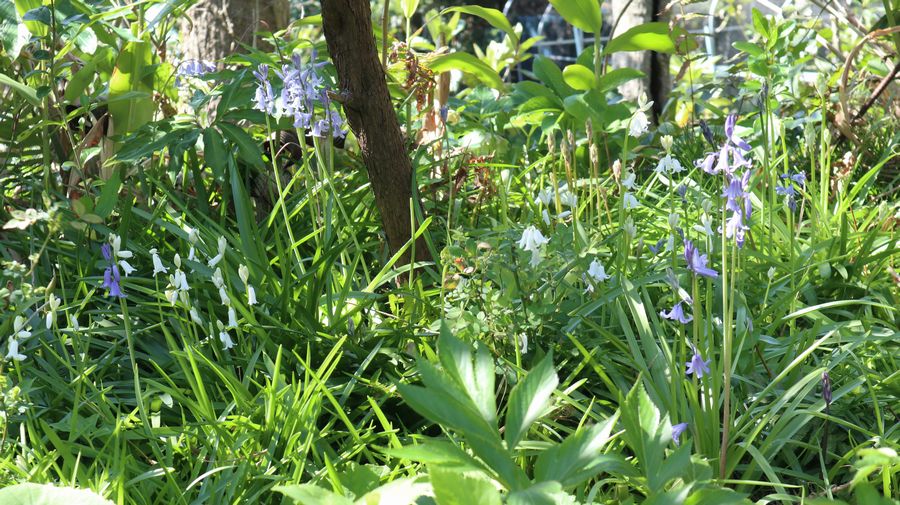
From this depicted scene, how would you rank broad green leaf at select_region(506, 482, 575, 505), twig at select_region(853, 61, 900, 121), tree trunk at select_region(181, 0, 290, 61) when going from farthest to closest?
tree trunk at select_region(181, 0, 290, 61) → twig at select_region(853, 61, 900, 121) → broad green leaf at select_region(506, 482, 575, 505)

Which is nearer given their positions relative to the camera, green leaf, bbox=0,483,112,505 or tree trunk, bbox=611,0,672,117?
green leaf, bbox=0,483,112,505

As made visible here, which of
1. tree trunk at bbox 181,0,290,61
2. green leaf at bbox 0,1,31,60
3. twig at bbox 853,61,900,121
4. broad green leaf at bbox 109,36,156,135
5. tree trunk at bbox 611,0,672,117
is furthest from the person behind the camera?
tree trunk at bbox 611,0,672,117

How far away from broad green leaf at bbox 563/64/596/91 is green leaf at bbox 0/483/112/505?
81.3 inches

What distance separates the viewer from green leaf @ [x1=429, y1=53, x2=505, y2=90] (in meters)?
2.83

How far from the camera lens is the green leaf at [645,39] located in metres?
2.73

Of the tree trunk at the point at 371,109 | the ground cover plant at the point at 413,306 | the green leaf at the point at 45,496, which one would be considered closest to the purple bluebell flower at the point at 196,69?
the ground cover plant at the point at 413,306

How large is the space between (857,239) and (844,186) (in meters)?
0.24

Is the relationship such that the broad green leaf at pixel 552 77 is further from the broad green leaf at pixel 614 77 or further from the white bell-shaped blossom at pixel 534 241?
the white bell-shaped blossom at pixel 534 241

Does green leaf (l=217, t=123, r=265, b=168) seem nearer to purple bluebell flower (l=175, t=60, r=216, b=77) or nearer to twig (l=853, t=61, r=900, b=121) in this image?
purple bluebell flower (l=175, t=60, r=216, b=77)

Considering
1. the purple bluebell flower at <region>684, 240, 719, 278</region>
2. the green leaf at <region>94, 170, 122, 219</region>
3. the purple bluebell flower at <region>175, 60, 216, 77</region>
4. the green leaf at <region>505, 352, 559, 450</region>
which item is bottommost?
the green leaf at <region>505, 352, 559, 450</region>

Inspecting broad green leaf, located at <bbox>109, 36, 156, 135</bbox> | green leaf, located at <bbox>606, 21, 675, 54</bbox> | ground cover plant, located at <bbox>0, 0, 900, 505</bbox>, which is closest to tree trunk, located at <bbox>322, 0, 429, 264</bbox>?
ground cover plant, located at <bbox>0, 0, 900, 505</bbox>

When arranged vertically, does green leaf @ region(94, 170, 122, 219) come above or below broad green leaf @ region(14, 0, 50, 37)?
below

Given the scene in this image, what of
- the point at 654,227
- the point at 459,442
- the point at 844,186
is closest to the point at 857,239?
the point at 844,186

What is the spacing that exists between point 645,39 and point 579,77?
26 cm
